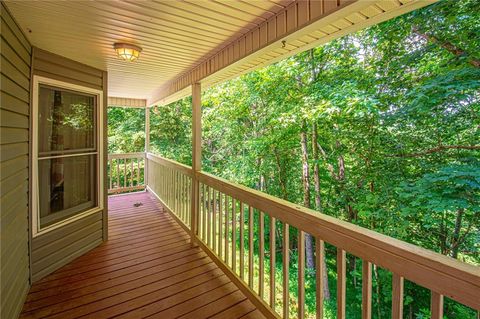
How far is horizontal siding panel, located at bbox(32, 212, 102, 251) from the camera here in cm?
256

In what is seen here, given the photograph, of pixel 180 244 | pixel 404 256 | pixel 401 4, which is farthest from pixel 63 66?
pixel 404 256

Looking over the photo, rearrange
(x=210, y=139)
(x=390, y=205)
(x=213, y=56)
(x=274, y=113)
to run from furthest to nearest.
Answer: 1. (x=210, y=139)
2. (x=274, y=113)
3. (x=390, y=205)
4. (x=213, y=56)

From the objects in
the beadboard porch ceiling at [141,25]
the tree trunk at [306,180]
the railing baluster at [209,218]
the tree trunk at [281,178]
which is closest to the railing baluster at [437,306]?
the beadboard porch ceiling at [141,25]

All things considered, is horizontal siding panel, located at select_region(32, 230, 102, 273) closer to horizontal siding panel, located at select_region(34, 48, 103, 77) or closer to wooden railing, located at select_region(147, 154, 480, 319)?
wooden railing, located at select_region(147, 154, 480, 319)

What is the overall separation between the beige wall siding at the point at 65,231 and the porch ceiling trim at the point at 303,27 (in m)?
1.71

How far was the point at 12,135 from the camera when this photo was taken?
1.92m

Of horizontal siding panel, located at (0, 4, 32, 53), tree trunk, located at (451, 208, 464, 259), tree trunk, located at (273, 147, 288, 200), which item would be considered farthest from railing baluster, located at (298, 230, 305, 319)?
tree trunk, located at (273, 147, 288, 200)

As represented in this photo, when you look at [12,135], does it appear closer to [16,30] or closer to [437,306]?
[16,30]

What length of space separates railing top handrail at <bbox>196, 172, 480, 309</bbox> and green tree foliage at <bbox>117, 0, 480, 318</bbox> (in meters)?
3.00

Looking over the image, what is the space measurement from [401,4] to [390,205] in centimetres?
417

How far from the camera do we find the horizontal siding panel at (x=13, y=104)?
1708mm

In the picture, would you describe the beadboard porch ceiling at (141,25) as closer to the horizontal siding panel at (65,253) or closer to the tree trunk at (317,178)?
the horizontal siding panel at (65,253)

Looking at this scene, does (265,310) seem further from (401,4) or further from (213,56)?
(213,56)

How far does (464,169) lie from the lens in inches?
129
